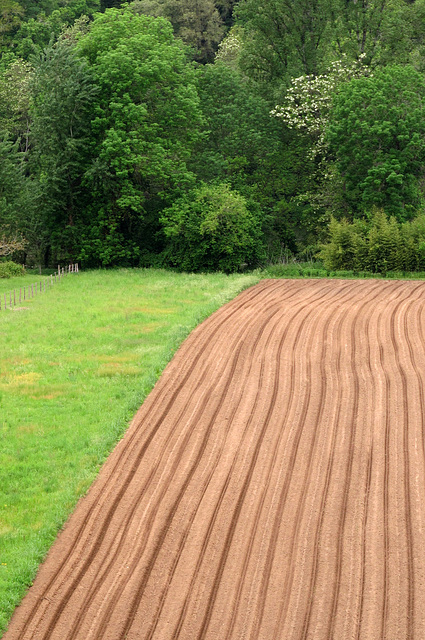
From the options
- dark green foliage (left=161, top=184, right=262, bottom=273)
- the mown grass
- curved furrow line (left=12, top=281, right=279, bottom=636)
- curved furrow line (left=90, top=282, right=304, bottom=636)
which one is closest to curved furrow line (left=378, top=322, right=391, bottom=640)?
curved furrow line (left=90, top=282, right=304, bottom=636)

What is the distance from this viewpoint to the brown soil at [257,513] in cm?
1470

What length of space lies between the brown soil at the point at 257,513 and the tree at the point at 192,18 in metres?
68.4

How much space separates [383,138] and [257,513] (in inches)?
1453

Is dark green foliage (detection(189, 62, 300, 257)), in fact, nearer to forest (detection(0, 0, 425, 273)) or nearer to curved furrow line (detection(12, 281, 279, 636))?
forest (detection(0, 0, 425, 273))

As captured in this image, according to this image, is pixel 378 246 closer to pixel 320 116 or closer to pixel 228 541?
pixel 320 116

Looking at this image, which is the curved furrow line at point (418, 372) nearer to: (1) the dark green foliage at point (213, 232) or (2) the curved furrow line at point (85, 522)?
(2) the curved furrow line at point (85, 522)

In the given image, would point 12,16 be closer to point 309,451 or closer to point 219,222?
point 219,222

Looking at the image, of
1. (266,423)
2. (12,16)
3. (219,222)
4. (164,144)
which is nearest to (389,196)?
(219,222)

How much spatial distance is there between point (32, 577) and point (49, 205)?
141 feet

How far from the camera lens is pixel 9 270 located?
5462cm

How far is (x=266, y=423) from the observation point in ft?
73.2

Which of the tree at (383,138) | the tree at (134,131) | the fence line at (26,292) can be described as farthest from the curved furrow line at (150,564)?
the tree at (134,131)

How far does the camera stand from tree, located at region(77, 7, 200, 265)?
52.6 metres

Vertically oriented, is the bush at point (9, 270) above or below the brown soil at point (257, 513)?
above
